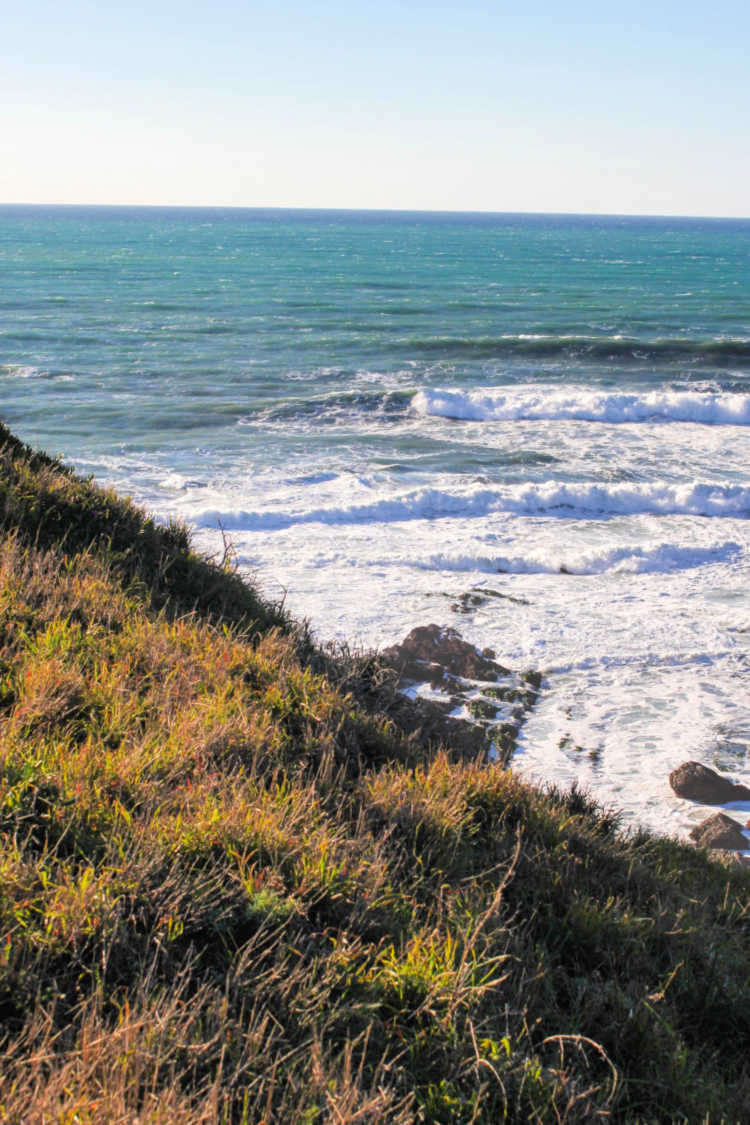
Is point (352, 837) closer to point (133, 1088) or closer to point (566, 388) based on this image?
point (133, 1088)

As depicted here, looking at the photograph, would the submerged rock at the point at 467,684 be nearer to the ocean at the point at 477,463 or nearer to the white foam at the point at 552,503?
the ocean at the point at 477,463

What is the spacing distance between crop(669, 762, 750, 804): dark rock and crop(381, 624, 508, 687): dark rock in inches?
102

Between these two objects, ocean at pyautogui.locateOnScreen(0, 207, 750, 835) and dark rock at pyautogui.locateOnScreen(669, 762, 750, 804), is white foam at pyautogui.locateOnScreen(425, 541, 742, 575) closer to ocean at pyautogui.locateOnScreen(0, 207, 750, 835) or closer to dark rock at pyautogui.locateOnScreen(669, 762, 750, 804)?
ocean at pyautogui.locateOnScreen(0, 207, 750, 835)

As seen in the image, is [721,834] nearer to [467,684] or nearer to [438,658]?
[467,684]

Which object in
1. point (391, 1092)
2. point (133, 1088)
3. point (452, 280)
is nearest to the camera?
point (133, 1088)

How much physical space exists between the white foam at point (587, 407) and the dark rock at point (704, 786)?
1970 cm

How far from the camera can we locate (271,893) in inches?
116

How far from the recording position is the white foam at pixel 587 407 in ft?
87.1

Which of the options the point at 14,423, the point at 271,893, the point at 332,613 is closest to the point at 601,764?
the point at 332,613

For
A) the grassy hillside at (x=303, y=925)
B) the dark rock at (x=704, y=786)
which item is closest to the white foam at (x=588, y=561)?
the dark rock at (x=704, y=786)

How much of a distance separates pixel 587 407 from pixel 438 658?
19.4m

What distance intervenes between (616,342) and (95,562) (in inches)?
1411

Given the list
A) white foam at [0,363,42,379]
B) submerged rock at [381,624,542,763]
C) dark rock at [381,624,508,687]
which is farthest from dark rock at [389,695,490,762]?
white foam at [0,363,42,379]

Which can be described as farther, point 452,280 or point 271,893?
point 452,280
